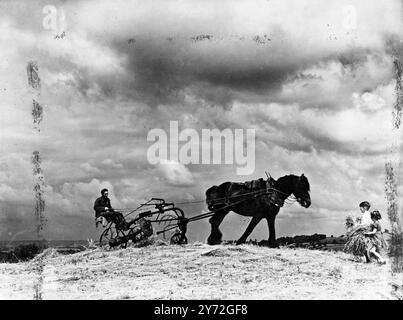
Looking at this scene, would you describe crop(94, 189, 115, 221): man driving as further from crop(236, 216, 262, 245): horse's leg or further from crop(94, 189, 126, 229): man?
crop(236, 216, 262, 245): horse's leg

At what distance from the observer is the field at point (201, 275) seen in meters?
10.8

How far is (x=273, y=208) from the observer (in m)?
14.9

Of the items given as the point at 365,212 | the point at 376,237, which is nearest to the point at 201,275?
the point at 365,212

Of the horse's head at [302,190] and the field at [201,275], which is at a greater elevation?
the horse's head at [302,190]

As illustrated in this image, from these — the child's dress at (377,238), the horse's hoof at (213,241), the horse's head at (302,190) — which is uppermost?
the horse's head at (302,190)

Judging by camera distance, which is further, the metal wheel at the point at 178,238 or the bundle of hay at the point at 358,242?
the metal wheel at the point at 178,238

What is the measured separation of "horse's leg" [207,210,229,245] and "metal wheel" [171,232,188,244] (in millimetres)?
778

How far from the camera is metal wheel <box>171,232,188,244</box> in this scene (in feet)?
48.3

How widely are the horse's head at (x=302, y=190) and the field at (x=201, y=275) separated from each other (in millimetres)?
1293

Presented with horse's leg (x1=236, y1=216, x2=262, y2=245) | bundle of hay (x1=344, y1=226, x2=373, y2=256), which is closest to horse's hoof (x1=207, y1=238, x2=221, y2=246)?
horse's leg (x1=236, y1=216, x2=262, y2=245)

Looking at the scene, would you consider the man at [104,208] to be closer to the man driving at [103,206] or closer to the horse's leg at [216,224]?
the man driving at [103,206]

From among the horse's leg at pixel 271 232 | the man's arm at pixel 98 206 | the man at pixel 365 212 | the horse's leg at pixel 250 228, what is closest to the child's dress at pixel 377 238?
the man at pixel 365 212

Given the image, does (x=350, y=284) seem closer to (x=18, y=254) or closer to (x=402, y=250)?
(x=402, y=250)
